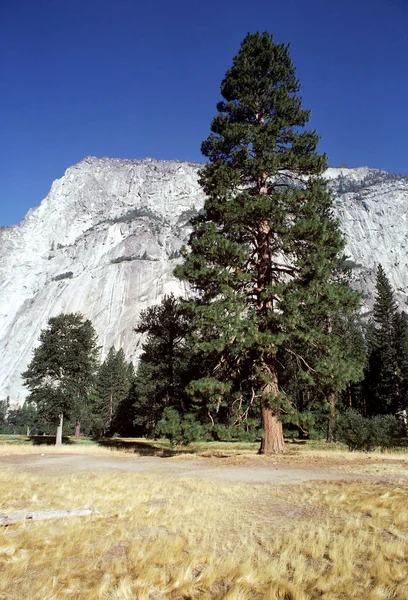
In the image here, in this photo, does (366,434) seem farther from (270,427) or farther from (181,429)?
(181,429)

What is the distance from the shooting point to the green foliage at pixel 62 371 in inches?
1211

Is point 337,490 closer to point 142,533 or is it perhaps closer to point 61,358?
point 142,533

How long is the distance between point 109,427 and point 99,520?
68.5m

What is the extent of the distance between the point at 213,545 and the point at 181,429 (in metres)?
9.83

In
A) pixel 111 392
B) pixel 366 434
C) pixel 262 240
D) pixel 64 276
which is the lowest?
pixel 366 434

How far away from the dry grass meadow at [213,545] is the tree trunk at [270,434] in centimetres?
652

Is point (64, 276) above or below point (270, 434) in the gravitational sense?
above

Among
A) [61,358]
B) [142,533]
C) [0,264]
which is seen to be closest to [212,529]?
[142,533]

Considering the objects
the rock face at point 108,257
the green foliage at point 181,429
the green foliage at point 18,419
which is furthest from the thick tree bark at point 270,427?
the green foliage at point 18,419

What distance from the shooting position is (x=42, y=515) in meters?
5.26

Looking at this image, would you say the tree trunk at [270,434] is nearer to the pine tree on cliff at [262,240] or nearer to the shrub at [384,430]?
the pine tree on cliff at [262,240]

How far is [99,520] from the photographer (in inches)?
205

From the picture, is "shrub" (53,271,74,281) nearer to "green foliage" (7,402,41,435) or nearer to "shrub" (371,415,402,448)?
"green foliage" (7,402,41,435)

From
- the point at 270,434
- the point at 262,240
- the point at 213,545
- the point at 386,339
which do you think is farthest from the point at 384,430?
the point at 386,339
